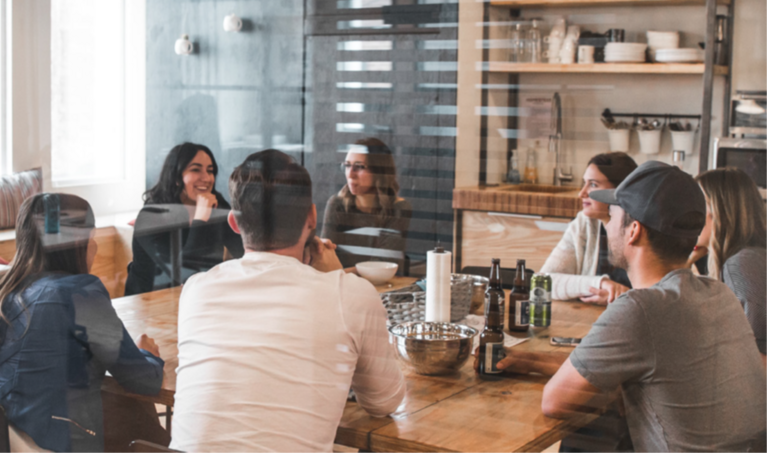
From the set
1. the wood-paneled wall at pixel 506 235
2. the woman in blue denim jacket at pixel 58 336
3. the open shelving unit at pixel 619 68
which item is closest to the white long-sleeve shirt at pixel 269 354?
the woman in blue denim jacket at pixel 58 336

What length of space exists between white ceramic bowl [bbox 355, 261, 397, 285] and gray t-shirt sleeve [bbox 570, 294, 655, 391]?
11.1 inches

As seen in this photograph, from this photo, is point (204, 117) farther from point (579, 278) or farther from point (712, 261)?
point (712, 261)

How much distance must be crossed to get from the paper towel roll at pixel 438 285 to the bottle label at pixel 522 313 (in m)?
0.14

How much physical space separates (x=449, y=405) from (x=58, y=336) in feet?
1.77

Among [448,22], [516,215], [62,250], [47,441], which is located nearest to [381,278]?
[516,215]

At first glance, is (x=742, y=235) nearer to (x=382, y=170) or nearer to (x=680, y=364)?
(x=680, y=364)

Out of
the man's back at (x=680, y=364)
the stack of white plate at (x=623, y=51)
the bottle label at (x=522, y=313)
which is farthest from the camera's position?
the bottle label at (x=522, y=313)

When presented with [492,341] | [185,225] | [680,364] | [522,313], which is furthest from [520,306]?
[185,225]

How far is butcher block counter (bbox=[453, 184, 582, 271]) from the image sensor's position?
28.2 inches

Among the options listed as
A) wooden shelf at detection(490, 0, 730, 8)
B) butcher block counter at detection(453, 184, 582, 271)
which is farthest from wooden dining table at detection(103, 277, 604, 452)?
wooden shelf at detection(490, 0, 730, 8)

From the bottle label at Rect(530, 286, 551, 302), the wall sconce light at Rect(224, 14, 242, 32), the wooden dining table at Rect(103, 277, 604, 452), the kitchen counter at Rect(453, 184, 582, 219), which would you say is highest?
the wall sconce light at Rect(224, 14, 242, 32)

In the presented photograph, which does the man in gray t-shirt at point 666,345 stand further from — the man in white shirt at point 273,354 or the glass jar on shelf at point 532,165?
the man in white shirt at point 273,354

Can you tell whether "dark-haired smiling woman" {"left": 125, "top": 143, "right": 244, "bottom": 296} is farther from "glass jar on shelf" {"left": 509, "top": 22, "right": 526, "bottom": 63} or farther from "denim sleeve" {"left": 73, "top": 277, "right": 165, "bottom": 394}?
"glass jar on shelf" {"left": 509, "top": 22, "right": 526, "bottom": 63}

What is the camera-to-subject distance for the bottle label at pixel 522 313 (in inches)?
49.0
